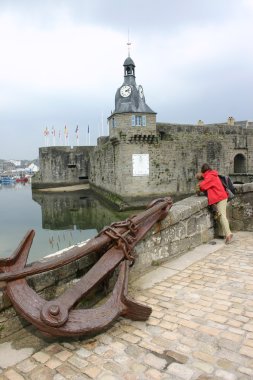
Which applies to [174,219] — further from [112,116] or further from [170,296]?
Answer: [112,116]

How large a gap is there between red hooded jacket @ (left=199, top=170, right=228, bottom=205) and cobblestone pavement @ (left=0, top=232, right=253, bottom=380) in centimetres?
188

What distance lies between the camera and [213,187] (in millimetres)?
4977

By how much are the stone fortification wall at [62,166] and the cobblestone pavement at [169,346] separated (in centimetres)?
3163

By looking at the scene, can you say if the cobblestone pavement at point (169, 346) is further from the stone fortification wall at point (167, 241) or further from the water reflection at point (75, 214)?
the water reflection at point (75, 214)

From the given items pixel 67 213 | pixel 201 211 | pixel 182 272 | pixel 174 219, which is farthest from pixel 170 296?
pixel 67 213

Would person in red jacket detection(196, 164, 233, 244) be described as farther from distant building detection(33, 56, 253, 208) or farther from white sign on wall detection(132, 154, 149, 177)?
white sign on wall detection(132, 154, 149, 177)

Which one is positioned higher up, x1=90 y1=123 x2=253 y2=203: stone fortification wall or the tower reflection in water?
x1=90 y1=123 x2=253 y2=203: stone fortification wall

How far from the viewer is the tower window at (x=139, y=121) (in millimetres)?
18547

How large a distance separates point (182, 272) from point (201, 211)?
1408 millimetres

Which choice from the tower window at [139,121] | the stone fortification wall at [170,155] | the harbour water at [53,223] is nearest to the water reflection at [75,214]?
the harbour water at [53,223]

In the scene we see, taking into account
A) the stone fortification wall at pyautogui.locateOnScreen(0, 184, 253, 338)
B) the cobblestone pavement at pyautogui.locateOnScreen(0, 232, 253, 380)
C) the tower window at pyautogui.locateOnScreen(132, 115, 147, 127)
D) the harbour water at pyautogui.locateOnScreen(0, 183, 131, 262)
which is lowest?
the harbour water at pyautogui.locateOnScreen(0, 183, 131, 262)

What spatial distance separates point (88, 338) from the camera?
2.35 meters

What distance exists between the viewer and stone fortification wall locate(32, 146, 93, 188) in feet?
111

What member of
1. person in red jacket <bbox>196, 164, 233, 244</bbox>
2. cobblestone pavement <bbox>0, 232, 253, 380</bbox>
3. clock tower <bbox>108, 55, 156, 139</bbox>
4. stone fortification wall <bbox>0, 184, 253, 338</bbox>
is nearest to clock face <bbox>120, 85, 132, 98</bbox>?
clock tower <bbox>108, 55, 156, 139</bbox>
